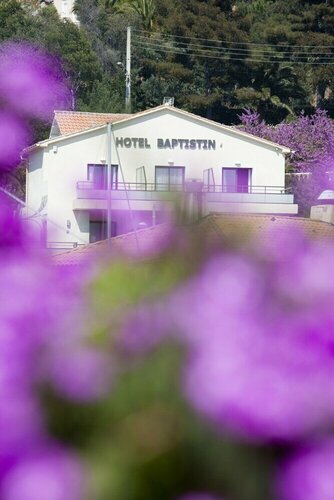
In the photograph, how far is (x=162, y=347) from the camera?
73cm

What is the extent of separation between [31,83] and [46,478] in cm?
39

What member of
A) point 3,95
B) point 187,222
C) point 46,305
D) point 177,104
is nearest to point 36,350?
point 46,305

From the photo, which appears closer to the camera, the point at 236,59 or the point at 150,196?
the point at 150,196

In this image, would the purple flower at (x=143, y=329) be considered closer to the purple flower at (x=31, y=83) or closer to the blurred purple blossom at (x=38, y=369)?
the blurred purple blossom at (x=38, y=369)

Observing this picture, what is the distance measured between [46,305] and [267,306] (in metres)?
0.19

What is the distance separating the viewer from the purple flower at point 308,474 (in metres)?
0.69

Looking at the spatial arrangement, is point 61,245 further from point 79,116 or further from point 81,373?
point 79,116

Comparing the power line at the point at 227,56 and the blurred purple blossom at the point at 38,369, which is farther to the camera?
the power line at the point at 227,56

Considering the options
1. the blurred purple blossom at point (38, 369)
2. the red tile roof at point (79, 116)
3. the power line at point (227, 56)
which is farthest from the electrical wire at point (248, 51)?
the blurred purple blossom at point (38, 369)

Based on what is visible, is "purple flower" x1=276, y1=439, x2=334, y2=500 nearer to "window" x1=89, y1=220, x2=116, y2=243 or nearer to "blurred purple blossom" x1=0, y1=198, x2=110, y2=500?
"blurred purple blossom" x1=0, y1=198, x2=110, y2=500

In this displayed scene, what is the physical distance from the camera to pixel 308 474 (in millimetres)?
701

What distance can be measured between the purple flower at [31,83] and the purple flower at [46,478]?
345 mm

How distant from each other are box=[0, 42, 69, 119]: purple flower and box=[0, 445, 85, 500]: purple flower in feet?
1.13

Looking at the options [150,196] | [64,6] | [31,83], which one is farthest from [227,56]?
[150,196]
